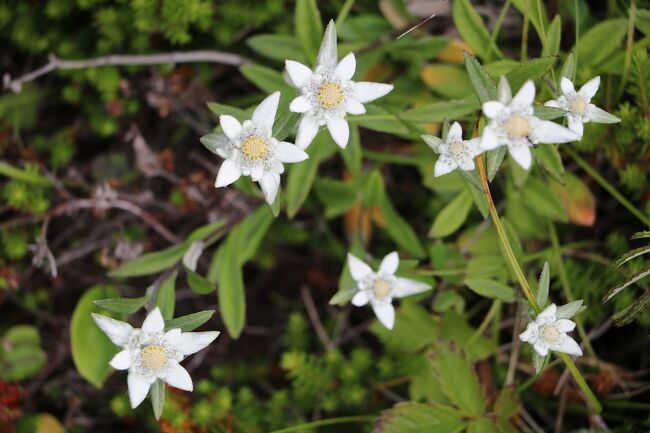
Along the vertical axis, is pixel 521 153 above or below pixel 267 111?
below

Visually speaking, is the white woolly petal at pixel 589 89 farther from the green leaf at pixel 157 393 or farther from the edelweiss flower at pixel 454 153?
the green leaf at pixel 157 393

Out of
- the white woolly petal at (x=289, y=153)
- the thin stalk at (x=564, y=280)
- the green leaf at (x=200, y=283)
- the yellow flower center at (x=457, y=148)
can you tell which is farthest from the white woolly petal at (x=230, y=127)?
the thin stalk at (x=564, y=280)

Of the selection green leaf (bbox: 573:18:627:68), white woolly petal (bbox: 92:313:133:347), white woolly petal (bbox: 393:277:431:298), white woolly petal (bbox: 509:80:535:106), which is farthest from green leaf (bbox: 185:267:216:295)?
green leaf (bbox: 573:18:627:68)

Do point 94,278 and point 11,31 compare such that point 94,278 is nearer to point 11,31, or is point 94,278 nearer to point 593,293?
point 11,31

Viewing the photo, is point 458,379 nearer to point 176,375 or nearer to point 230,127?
point 176,375

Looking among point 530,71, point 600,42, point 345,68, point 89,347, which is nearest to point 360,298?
point 345,68

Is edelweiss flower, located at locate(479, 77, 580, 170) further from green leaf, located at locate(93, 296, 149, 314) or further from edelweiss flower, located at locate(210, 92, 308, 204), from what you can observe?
green leaf, located at locate(93, 296, 149, 314)

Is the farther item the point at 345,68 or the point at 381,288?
the point at 381,288
